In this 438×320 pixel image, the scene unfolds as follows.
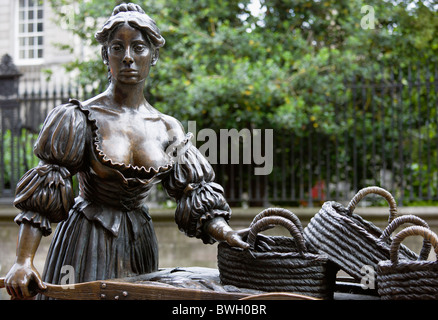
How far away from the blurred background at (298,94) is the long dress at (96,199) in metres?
4.18

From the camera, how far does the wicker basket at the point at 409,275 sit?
6.72 feet

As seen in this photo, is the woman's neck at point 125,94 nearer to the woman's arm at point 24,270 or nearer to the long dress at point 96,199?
Answer: the long dress at point 96,199

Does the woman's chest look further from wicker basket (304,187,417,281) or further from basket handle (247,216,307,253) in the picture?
wicker basket (304,187,417,281)

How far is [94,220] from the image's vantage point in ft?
9.03

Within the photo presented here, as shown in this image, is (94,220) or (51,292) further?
(94,220)

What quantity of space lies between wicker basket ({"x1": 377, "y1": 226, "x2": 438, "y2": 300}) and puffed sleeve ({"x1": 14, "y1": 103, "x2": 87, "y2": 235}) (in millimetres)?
1421

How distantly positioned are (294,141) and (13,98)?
4.02 m

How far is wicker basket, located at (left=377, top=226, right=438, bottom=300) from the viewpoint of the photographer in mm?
2049

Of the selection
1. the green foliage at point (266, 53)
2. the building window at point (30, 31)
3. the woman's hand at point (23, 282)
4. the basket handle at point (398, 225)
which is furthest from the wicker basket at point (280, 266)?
the building window at point (30, 31)

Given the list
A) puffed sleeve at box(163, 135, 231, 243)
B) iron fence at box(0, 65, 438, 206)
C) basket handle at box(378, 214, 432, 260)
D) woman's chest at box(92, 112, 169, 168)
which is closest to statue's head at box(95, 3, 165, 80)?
woman's chest at box(92, 112, 169, 168)

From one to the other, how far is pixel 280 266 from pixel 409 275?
0.51 m

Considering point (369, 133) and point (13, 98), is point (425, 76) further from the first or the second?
point (13, 98)

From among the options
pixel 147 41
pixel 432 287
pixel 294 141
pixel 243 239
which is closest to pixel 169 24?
pixel 294 141

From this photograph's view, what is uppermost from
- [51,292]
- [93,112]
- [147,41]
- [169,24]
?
[169,24]
